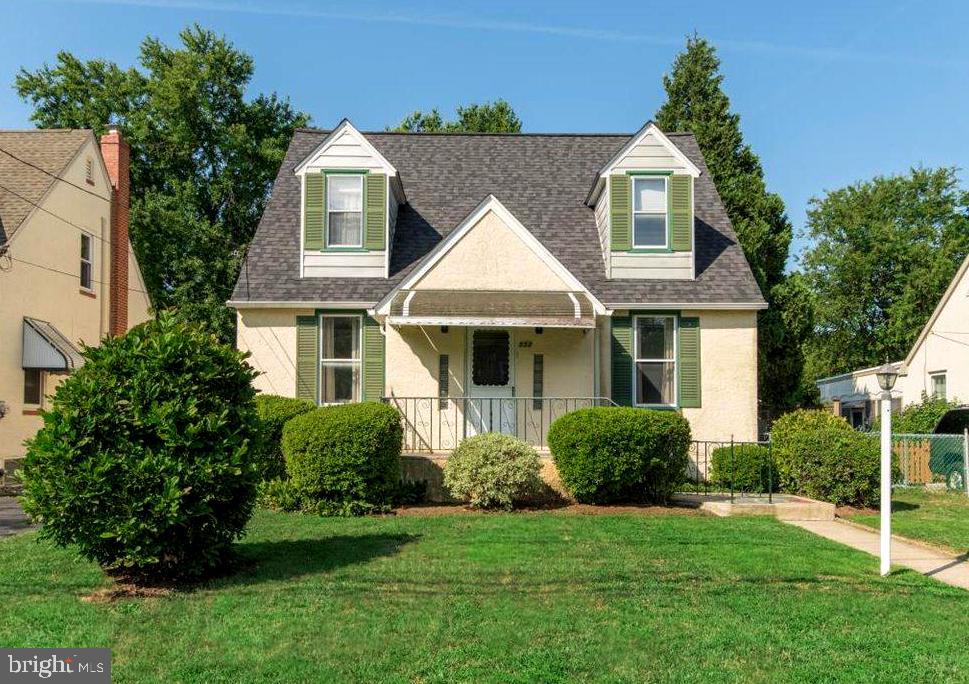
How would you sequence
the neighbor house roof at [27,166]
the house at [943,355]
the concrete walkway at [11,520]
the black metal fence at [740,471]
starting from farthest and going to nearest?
the house at [943,355] → the neighbor house roof at [27,166] → the black metal fence at [740,471] → the concrete walkway at [11,520]

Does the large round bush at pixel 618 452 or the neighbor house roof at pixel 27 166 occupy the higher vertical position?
the neighbor house roof at pixel 27 166

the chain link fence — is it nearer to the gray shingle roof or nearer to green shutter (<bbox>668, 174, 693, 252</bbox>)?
the gray shingle roof

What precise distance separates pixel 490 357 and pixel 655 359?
11.2 feet

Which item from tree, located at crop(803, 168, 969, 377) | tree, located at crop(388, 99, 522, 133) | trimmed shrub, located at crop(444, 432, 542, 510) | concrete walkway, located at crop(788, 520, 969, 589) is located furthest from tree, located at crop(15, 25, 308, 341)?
tree, located at crop(803, 168, 969, 377)

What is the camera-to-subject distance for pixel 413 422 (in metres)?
15.6

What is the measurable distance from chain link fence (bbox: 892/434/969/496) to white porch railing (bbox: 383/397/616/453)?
863cm

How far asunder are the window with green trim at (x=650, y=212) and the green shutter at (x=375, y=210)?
5.12m

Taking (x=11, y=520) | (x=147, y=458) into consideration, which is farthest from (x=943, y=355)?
(x=11, y=520)

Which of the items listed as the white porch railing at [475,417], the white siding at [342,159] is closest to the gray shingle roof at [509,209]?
the white siding at [342,159]

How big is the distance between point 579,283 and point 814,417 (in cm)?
507

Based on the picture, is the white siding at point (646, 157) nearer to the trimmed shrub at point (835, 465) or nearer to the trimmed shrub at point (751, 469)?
the trimmed shrub at point (751, 469)

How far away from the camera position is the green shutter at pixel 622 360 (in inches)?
653

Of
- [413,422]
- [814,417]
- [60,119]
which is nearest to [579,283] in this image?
[413,422]

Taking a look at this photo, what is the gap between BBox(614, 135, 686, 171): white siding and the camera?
16828 mm
